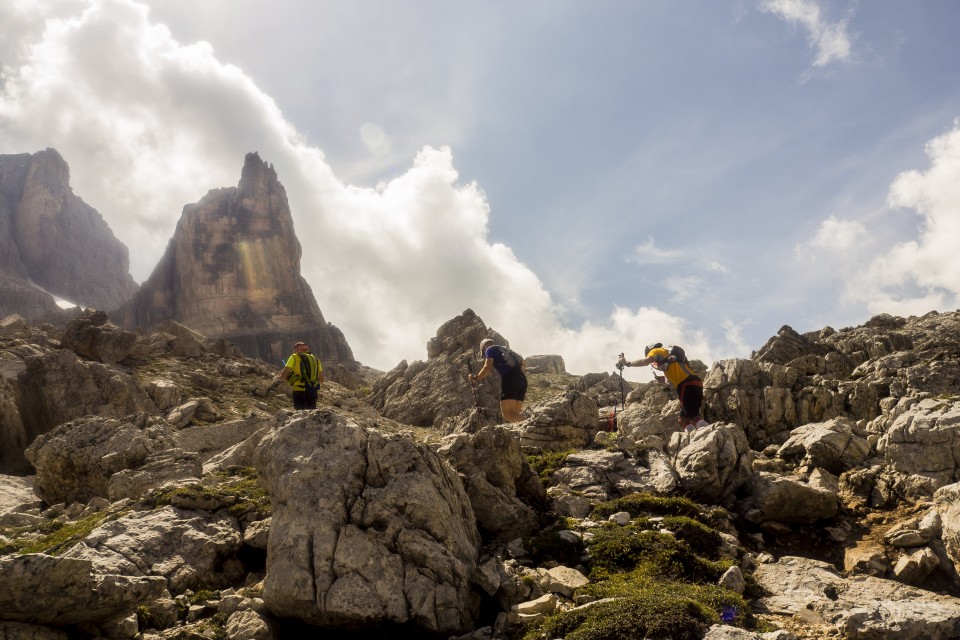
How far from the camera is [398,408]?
A: 54.9m

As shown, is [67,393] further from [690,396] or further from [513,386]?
[690,396]

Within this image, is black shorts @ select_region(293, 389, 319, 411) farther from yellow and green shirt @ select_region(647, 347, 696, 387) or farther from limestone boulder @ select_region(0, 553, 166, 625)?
yellow and green shirt @ select_region(647, 347, 696, 387)

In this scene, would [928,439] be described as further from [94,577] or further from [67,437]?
[67,437]

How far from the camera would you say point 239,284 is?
166m

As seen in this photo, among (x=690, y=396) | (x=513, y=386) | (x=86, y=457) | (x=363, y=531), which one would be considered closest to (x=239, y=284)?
(x=86, y=457)

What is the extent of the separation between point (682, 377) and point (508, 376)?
602 cm

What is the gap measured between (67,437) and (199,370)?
3969 cm

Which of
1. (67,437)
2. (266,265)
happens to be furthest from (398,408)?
(266,265)

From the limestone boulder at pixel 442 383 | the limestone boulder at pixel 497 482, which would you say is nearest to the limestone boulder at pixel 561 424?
the limestone boulder at pixel 497 482

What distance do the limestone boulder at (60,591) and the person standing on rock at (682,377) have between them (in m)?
15.6

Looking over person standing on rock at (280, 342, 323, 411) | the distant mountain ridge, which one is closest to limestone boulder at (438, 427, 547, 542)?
person standing on rock at (280, 342, 323, 411)

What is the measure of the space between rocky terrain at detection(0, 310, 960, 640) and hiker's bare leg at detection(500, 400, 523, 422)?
936mm

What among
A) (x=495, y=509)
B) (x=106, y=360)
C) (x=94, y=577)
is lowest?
(x=94, y=577)

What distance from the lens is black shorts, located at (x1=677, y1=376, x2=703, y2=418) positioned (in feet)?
61.7
